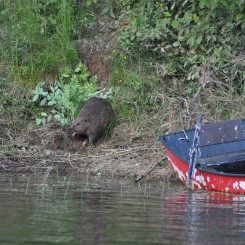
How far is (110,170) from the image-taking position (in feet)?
38.7

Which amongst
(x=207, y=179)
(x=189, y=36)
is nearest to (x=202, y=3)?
(x=189, y=36)

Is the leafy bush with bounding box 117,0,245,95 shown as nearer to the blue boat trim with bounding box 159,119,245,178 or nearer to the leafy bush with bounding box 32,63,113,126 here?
the leafy bush with bounding box 32,63,113,126

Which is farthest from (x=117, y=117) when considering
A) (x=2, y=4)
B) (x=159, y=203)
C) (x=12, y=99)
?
(x=159, y=203)

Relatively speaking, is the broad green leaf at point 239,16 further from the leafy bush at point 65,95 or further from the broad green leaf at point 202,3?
the leafy bush at point 65,95

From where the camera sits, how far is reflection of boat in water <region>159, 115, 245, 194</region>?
33.2 ft

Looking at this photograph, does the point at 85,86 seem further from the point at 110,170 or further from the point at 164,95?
the point at 110,170

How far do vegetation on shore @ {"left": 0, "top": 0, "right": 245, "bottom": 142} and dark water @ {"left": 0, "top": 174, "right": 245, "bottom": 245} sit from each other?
2.63m

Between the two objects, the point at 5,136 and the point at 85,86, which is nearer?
the point at 5,136

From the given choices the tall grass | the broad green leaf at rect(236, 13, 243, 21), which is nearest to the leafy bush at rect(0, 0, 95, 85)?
the tall grass

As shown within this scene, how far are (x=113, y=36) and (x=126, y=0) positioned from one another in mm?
863

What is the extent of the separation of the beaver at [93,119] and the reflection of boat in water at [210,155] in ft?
7.95

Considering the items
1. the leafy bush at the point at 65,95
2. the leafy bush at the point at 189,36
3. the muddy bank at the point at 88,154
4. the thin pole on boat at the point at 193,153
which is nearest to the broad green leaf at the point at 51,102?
the leafy bush at the point at 65,95

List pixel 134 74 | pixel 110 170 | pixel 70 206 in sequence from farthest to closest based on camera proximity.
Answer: pixel 134 74 → pixel 110 170 → pixel 70 206

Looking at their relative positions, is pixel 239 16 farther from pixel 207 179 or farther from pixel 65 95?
pixel 207 179
